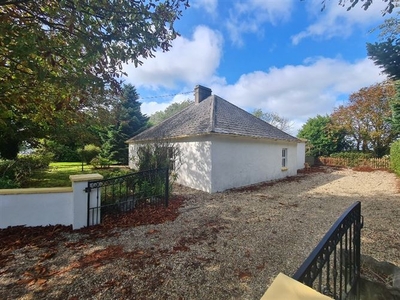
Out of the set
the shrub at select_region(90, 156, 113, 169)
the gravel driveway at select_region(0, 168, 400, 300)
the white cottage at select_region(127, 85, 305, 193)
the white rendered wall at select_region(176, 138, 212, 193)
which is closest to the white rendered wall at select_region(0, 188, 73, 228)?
the gravel driveway at select_region(0, 168, 400, 300)

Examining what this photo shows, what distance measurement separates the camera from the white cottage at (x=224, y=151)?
9.22m

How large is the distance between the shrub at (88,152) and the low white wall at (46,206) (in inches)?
582

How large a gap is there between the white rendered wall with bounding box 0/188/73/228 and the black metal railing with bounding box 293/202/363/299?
5.18 metres

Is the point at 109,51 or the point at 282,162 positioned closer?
the point at 109,51

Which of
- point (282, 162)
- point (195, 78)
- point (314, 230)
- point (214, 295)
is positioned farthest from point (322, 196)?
point (195, 78)

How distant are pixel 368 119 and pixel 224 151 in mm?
20500

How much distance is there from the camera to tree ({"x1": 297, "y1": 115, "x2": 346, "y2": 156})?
23344 millimetres

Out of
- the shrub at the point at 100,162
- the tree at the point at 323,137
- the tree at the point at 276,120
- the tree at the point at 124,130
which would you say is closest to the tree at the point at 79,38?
the shrub at the point at 100,162

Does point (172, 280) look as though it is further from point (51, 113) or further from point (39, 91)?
point (51, 113)

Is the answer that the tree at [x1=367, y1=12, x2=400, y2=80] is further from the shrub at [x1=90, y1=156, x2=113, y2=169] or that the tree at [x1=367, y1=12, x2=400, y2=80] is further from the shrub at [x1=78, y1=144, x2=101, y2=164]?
the shrub at [x1=78, y1=144, x2=101, y2=164]

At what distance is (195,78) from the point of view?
16.4m

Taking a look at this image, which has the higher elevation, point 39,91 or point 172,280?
point 39,91

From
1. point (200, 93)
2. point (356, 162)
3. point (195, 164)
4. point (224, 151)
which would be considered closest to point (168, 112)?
point (200, 93)

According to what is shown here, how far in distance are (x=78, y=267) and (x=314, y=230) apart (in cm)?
512
